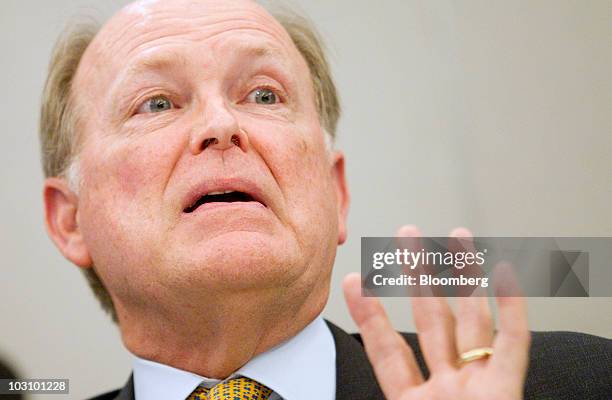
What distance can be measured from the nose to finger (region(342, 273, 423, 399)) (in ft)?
1.28

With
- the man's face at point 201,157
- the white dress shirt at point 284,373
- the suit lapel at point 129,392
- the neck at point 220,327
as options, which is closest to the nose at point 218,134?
the man's face at point 201,157

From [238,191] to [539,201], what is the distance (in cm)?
76

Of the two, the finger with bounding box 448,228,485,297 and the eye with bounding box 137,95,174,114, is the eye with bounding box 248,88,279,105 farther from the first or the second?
the finger with bounding box 448,228,485,297

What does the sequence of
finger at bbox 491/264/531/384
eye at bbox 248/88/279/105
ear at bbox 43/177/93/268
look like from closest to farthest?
finger at bbox 491/264/531/384 < eye at bbox 248/88/279/105 < ear at bbox 43/177/93/268

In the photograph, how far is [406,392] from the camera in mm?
921

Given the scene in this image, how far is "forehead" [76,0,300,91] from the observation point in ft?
4.48

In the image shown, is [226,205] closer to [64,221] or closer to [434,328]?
[434,328]

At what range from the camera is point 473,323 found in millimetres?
898

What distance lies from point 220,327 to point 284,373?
136mm

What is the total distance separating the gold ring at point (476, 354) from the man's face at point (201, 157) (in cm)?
39

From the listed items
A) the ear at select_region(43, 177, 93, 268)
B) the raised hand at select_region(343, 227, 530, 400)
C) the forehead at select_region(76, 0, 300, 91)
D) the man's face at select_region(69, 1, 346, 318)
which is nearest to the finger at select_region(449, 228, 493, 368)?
the raised hand at select_region(343, 227, 530, 400)

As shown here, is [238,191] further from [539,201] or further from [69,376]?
[69,376]

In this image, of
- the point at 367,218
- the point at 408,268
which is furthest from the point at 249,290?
the point at 367,218

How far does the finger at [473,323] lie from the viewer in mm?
895
